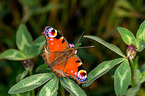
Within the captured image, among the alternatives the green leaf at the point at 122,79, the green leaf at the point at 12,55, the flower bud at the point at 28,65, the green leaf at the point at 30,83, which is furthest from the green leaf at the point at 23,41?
the green leaf at the point at 122,79

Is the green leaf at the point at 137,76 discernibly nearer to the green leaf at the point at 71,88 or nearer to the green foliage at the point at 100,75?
the green foliage at the point at 100,75

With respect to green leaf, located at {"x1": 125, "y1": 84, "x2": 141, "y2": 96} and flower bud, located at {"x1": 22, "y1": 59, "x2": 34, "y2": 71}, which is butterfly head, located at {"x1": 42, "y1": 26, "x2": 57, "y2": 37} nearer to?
flower bud, located at {"x1": 22, "y1": 59, "x2": 34, "y2": 71}

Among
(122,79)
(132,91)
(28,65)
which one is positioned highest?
(28,65)

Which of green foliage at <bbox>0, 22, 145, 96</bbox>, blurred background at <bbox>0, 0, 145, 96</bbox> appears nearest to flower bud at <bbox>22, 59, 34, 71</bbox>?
green foliage at <bbox>0, 22, 145, 96</bbox>

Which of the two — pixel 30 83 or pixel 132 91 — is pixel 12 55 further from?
pixel 132 91

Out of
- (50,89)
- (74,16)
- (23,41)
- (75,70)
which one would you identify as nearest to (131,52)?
(75,70)
